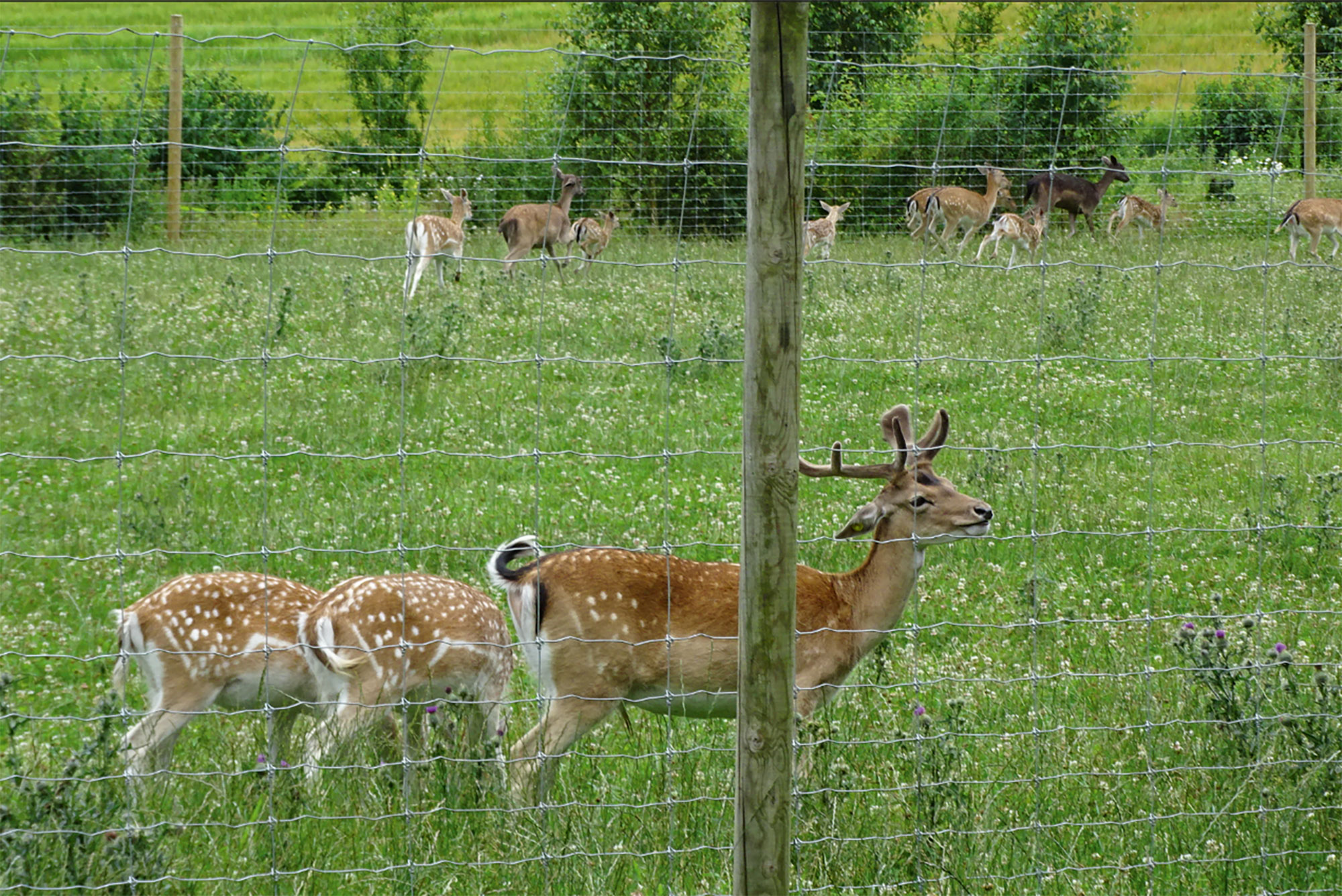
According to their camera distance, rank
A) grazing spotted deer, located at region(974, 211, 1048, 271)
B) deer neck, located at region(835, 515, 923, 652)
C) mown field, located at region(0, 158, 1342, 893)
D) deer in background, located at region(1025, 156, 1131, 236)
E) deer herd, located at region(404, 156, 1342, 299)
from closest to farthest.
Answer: mown field, located at region(0, 158, 1342, 893)
deer neck, located at region(835, 515, 923, 652)
deer herd, located at region(404, 156, 1342, 299)
grazing spotted deer, located at region(974, 211, 1048, 271)
deer in background, located at region(1025, 156, 1131, 236)

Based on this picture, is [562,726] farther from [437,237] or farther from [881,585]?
[437,237]

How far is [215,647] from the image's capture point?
16.7 feet

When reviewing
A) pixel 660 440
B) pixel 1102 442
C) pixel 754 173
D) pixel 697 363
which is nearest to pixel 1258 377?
pixel 1102 442

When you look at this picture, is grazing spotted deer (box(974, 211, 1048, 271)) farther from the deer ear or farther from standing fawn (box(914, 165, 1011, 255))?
the deer ear

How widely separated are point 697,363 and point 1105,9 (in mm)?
20067

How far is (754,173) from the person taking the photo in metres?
3.13

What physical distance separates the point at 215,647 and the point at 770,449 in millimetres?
2775

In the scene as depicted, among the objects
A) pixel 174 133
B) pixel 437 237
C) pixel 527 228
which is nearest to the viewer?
pixel 437 237

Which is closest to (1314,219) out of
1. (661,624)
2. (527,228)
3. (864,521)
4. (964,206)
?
(964,206)

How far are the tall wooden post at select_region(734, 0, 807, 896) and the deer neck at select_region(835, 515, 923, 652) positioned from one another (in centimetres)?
208

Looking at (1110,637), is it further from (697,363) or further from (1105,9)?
(1105,9)

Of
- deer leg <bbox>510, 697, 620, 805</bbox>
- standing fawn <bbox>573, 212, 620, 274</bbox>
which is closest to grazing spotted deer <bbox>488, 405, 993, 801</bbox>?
deer leg <bbox>510, 697, 620, 805</bbox>

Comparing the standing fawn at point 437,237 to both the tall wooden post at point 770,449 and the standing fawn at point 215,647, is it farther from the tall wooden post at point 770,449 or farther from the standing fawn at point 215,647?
the tall wooden post at point 770,449

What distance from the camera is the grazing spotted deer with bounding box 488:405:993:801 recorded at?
505cm
